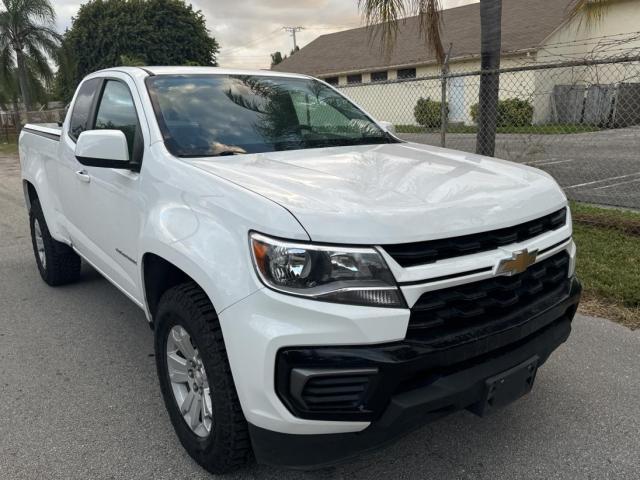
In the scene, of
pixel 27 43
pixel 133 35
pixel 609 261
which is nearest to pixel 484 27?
pixel 609 261

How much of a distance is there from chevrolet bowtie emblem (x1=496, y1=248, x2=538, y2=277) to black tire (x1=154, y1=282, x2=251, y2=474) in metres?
1.10

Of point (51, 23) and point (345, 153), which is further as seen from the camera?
point (51, 23)

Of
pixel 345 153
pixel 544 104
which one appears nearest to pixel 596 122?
pixel 544 104

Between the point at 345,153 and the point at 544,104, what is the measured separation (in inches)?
467

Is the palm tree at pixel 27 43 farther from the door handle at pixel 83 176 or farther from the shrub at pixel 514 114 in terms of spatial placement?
the door handle at pixel 83 176

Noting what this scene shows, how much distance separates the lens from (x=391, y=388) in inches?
74.8

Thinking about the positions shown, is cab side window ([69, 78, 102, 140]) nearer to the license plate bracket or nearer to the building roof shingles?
the license plate bracket

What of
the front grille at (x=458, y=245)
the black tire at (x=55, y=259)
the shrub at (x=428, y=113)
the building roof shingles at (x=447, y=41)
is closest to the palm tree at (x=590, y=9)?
the front grille at (x=458, y=245)

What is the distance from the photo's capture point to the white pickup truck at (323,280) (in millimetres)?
1897

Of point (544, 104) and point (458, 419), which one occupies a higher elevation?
point (544, 104)

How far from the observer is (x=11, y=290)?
497 centimetres

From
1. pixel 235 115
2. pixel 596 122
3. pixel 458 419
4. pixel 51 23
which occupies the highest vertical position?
pixel 51 23

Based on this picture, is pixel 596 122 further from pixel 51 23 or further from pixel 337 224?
pixel 51 23

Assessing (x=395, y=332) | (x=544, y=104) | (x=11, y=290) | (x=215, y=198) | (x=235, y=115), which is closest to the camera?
(x=395, y=332)
